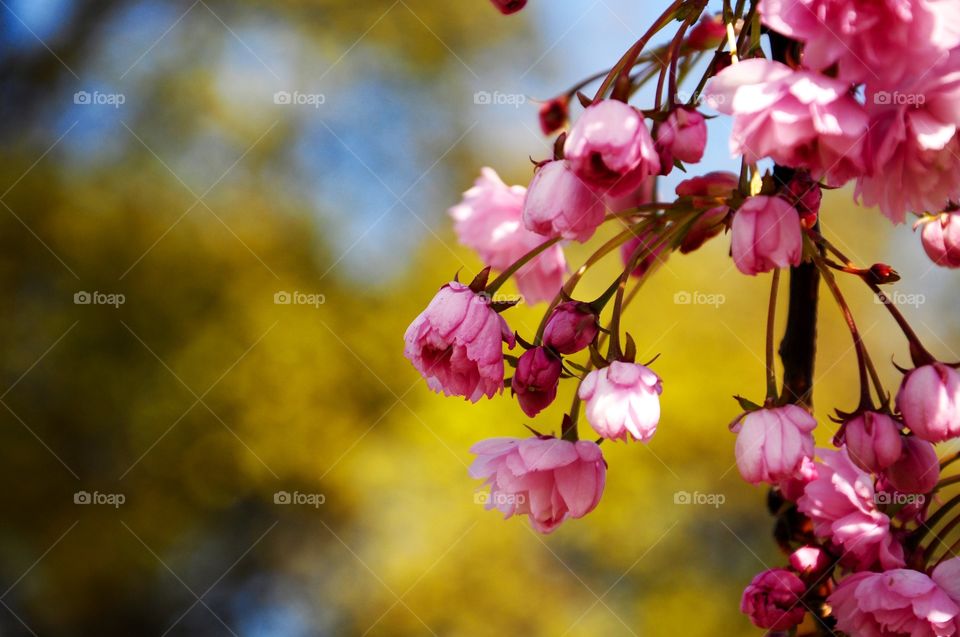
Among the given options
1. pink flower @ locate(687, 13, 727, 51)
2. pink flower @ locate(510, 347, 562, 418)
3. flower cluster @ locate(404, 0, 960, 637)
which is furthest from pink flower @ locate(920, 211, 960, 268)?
pink flower @ locate(510, 347, 562, 418)

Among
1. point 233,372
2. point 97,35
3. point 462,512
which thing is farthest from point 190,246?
point 462,512

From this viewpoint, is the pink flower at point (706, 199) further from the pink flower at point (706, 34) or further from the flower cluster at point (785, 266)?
the pink flower at point (706, 34)

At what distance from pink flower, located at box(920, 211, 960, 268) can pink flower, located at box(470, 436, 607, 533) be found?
0.32m

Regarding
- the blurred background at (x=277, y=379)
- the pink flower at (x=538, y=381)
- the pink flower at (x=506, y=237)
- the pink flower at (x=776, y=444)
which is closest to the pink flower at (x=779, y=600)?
the pink flower at (x=776, y=444)

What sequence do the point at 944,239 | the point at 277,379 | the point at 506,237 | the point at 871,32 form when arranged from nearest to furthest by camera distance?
the point at 871,32 < the point at 944,239 < the point at 506,237 < the point at 277,379

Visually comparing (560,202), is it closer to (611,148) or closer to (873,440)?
(611,148)

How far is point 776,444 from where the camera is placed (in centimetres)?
66

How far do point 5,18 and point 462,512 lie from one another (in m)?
2.68

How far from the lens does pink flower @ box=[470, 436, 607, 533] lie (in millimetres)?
718

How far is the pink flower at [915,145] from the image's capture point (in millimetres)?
569

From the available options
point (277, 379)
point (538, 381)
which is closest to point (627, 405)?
point (538, 381)

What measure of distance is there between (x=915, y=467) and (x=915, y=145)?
0.78 feet

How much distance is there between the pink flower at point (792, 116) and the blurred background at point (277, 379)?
2.91m

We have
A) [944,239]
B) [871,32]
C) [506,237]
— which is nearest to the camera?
[871,32]
